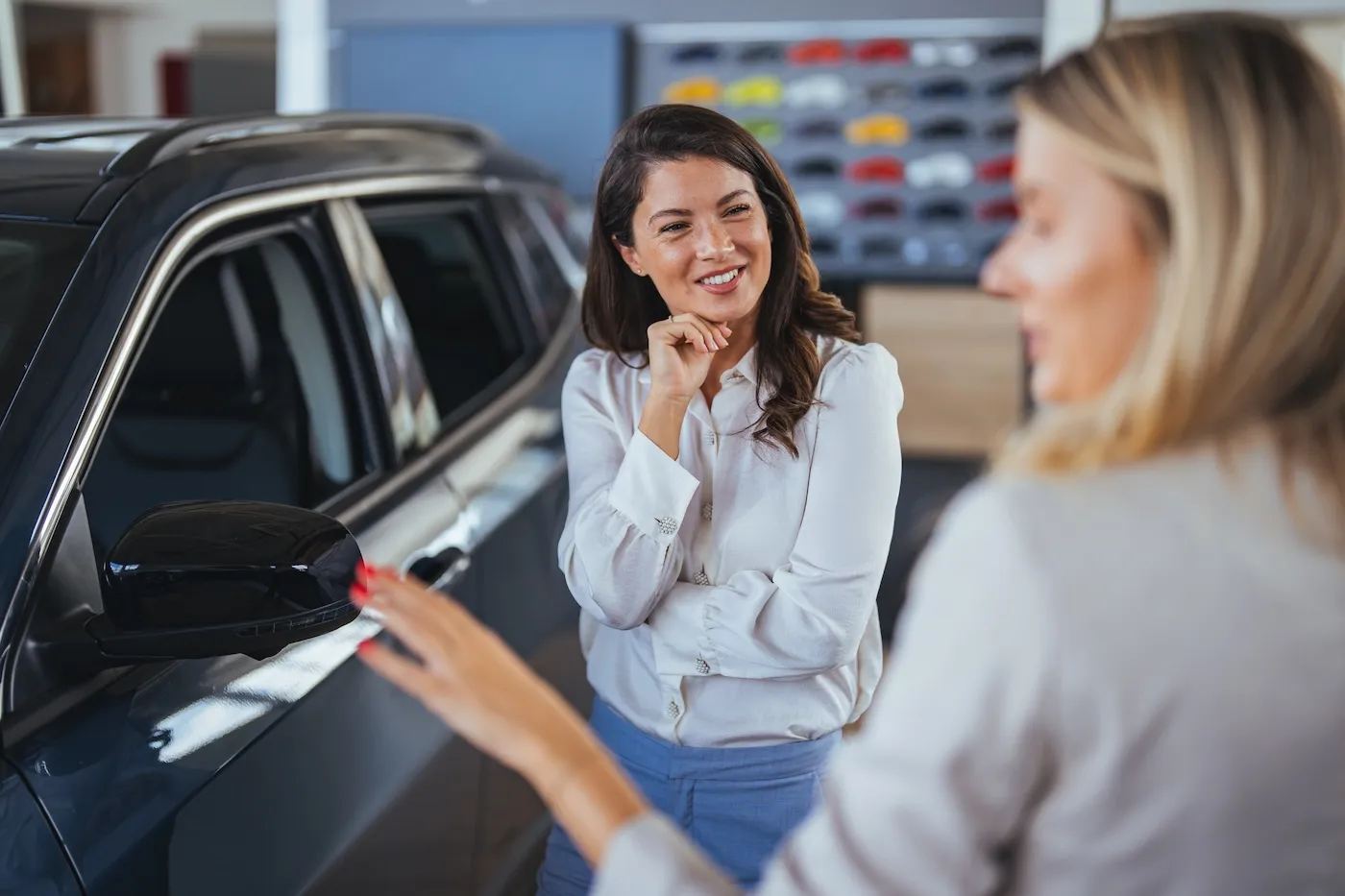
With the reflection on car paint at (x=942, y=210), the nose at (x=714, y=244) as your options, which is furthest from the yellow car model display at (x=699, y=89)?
the nose at (x=714, y=244)

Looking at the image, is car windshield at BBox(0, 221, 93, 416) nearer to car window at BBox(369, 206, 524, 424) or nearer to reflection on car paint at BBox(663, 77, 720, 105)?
car window at BBox(369, 206, 524, 424)

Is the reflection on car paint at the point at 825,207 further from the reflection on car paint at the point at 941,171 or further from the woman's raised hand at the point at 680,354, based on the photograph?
the woman's raised hand at the point at 680,354

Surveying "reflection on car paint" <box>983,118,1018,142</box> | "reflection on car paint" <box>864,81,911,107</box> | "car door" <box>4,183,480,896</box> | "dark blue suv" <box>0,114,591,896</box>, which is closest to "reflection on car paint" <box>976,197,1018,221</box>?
"reflection on car paint" <box>983,118,1018,142</box>

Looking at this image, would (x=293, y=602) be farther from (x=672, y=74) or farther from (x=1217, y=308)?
(x=672, y=74)

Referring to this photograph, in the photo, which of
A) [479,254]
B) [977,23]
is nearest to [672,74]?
[977,23]

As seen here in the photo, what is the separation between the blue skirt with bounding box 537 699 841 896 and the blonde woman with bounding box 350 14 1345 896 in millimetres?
480

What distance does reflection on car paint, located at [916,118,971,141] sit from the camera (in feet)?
17.5

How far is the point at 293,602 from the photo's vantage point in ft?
3.81

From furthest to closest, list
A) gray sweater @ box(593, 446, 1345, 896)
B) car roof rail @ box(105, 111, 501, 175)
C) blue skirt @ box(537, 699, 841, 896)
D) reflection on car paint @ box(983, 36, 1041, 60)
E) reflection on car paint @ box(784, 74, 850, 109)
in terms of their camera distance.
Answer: reflection on car paint @ box(784, 74, 850, 109), reflection on car paint @ box(983, 36, 1041, 60), car roof rail @ box(105, 111, 501, 175), blue skirt @ box(537, 699, 841, 896), gray sweater @ box(593, 446, 1345, 896)

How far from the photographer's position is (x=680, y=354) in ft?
3.84

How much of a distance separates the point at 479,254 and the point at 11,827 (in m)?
1.41

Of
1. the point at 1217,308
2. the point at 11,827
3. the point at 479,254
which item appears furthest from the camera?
the point at 479,254

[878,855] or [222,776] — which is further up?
[878,855]

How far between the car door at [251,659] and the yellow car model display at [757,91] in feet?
12.3
